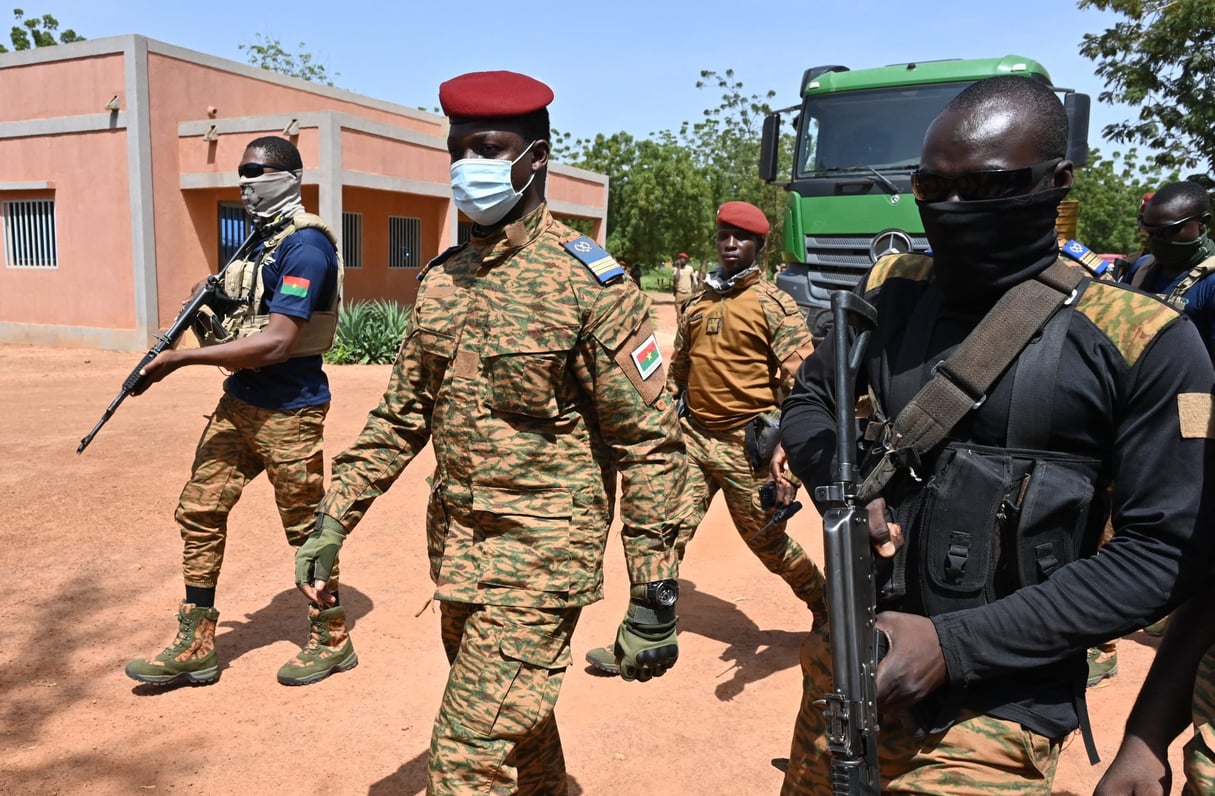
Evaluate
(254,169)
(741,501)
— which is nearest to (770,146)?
(741,501)

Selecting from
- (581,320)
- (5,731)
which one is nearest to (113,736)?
(5,731)

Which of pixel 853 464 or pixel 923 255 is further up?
pixel 923 255

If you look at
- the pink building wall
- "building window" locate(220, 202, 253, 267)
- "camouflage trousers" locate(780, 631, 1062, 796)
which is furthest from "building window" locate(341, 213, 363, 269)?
"camouflage trousers" locate(780, 631, 1062, 796)

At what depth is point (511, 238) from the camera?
2.70m

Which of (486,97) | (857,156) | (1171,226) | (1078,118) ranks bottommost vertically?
(1171,226)

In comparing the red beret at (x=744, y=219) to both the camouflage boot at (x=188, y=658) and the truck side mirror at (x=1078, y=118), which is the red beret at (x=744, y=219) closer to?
the camouflage boot at (x=188, y=658)

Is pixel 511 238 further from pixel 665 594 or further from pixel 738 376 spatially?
pixel 738 376

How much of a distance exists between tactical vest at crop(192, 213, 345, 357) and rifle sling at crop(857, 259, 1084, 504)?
3.03 m

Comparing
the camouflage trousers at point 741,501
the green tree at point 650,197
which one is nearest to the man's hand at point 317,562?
the camouflage trousers at point 741,501

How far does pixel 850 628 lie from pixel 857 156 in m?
8.82

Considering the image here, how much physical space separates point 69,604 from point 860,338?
4.71 metres

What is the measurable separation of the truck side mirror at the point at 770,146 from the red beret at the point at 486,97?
7.78m

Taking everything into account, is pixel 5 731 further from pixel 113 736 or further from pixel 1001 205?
pixel 1001 205

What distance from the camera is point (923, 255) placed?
2061mm
